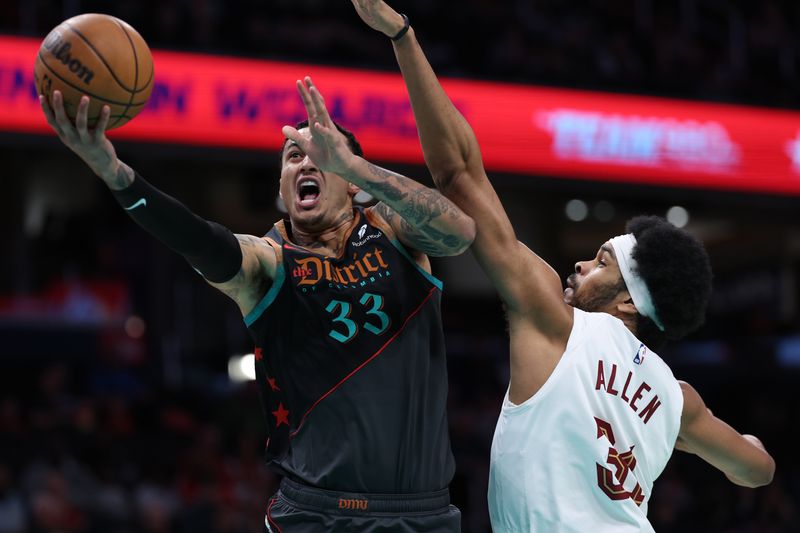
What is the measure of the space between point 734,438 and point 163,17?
8.48 m

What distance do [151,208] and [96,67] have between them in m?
0.53

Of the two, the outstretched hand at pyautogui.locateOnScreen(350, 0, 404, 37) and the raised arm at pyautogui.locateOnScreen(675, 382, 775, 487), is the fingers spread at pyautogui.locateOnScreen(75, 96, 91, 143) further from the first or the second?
the raised arm at pyautogui.locateOnScreen(675, 382, 775, 487)

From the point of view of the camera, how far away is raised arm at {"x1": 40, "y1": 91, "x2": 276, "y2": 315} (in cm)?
327

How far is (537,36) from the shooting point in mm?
14000

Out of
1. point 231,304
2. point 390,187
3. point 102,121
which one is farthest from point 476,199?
point 231,304

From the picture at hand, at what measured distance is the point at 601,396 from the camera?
3.82 metres

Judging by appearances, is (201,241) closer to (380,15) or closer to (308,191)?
(308,191)

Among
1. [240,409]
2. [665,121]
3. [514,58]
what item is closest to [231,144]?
[240,409]

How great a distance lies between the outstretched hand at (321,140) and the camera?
11.1 ft

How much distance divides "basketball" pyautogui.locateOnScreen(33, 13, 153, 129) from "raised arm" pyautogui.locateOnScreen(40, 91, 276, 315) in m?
0.09

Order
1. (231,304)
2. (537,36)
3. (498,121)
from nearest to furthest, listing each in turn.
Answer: (498,121), (537,36), (231,304)

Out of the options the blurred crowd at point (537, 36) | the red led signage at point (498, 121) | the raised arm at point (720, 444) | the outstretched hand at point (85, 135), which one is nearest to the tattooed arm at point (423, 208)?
the outstretched hand at point (85, 135)

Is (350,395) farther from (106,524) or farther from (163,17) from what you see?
(163,17)

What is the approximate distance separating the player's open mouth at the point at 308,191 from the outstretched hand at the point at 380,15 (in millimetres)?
640
